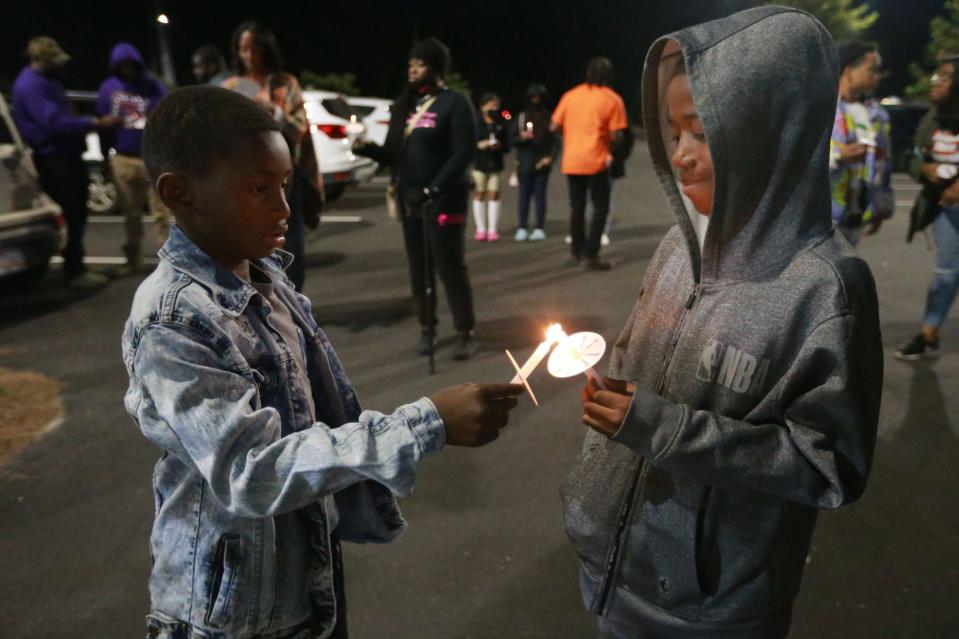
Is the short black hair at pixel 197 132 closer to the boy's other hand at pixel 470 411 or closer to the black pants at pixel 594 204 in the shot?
the boy's other hand at pixel 470 411

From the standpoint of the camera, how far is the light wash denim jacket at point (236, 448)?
1.20m

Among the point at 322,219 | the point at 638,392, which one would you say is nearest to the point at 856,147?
the point at 638,392

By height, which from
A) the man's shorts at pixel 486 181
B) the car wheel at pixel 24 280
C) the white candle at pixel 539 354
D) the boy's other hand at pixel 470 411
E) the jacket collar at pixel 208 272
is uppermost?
the jacket collar at pixel 208 272

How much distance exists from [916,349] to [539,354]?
15.8 feet

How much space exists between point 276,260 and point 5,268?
5.47 metres

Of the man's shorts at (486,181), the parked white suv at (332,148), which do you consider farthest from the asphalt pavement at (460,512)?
the parked white suv at (332,148)

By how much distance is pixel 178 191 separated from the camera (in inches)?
52.2

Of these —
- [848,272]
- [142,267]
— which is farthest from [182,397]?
[142,267]

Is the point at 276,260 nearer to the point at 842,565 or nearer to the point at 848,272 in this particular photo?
the point at 848,272

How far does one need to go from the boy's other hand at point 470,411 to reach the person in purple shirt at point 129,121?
263 inches

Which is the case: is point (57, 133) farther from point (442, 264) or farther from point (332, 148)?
point (332, 148)

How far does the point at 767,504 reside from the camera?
1.40 m

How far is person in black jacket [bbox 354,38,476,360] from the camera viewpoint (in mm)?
4758

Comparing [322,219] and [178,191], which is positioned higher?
[178,191]
